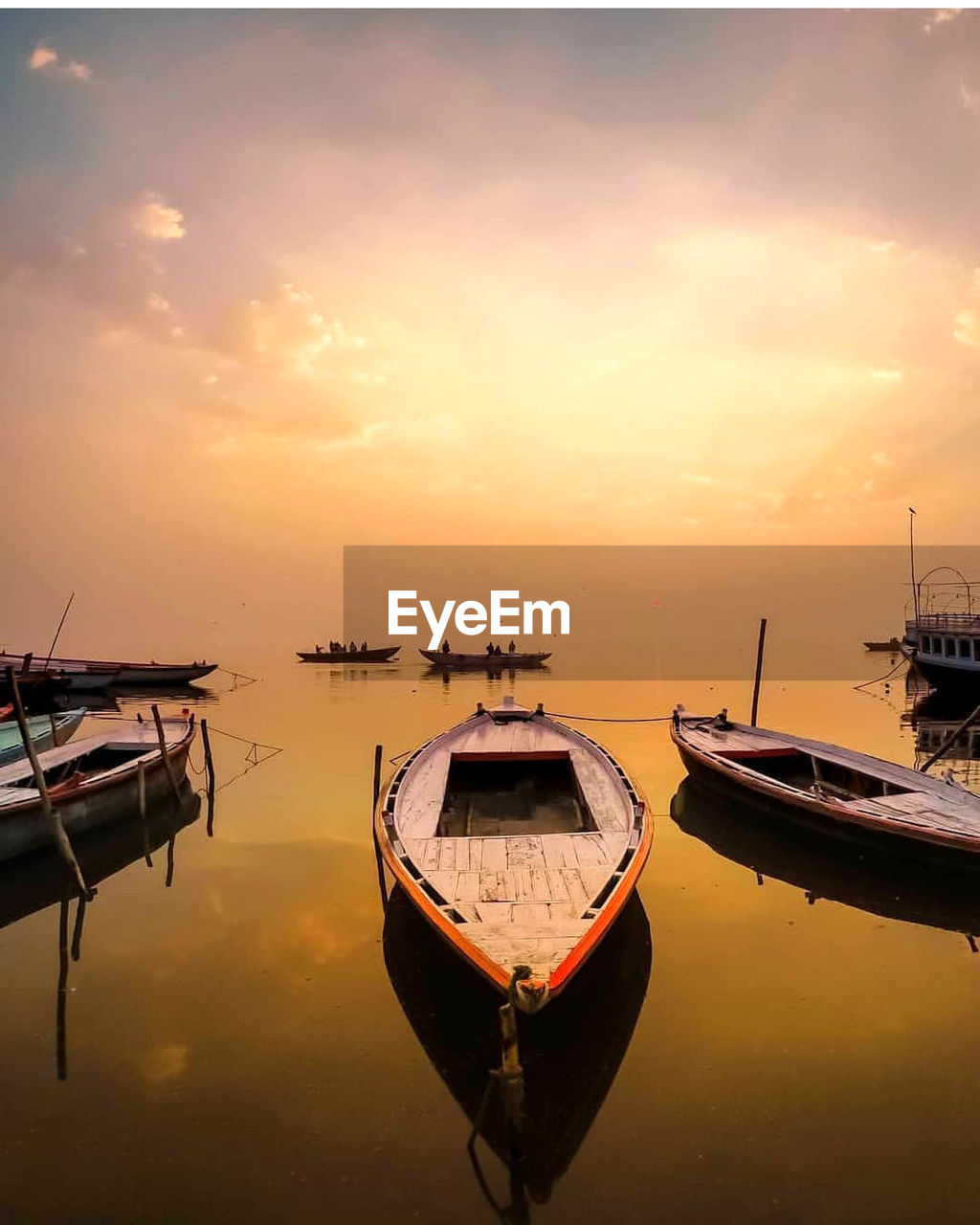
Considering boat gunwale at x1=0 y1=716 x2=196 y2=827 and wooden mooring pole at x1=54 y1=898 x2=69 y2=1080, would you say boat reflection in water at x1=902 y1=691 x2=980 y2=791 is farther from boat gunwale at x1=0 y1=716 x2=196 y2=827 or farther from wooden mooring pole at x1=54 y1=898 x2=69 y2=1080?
boat gunwale at x1=0 y1=716 x2=196 y2=827

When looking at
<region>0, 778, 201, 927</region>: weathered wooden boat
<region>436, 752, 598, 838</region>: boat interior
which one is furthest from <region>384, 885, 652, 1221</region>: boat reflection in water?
<region>0, 778, 201, 927</region>: weathered wooden boat

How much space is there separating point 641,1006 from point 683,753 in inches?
475

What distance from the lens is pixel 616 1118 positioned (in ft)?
24.2

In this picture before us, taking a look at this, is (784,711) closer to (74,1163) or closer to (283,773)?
(283,773)

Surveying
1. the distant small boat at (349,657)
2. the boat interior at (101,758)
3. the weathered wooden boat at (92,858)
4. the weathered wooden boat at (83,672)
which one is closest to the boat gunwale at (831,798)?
the weathered wooden boat at (92,858)

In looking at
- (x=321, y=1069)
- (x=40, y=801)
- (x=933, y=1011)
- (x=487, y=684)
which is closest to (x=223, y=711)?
(x=487, y=684)

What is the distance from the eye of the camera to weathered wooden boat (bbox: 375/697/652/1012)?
25.8 feet

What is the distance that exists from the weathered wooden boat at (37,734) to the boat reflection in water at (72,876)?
5206 mm

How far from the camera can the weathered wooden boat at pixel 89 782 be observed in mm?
14406

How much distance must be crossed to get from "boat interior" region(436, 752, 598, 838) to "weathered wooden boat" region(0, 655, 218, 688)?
39477 millimetres

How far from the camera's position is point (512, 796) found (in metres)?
17.0

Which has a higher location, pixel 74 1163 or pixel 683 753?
pixel 683 753

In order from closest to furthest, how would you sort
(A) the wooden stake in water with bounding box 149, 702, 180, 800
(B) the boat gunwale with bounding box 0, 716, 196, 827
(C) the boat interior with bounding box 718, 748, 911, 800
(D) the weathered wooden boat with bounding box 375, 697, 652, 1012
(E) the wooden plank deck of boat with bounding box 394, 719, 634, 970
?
1. (D) the weathered wooden boat with bounding box 375, 697, 652, 1012
2. (E) the wooden plank deck of boat with bounding box 394, 719, 634, 970
3. (B) the boat gunwale with bounding box 0, 716, 196, 827
4. (C) the boat interior with bounding box 718, 748, 911, 800
5. (A) the wooden stake in water with bounding box 149, 702, 180, 800

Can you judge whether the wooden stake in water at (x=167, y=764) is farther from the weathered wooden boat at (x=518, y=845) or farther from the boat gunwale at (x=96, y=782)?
the weathered wooden boat at (x=518, y=845)
